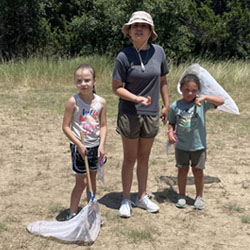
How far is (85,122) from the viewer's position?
10.9ft

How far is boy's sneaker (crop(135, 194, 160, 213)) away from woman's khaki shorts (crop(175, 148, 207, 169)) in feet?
1.48

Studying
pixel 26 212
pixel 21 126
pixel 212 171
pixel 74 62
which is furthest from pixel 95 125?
pixel 74 62

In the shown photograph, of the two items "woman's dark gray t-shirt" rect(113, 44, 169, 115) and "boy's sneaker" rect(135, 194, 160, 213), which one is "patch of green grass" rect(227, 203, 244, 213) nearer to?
"boy's sneaker" rect(135, 194, 160, 213)

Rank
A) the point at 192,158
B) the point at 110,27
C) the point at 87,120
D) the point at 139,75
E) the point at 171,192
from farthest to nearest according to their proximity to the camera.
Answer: the point at 110,27
the point at 171,192
the point at 192,158
the point at 139,75
the point at 87,120

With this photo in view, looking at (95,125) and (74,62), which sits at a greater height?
(95,125)

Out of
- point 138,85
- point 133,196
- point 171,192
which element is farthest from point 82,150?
point 171,192

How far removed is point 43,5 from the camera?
59.2 feet

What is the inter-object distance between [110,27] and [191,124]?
569 inches

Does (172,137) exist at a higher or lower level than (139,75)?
lower

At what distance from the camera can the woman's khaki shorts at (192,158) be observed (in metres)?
3.85

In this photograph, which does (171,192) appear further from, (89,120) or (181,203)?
(89,120)

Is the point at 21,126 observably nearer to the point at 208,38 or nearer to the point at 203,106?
the point at 203,106

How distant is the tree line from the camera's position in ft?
55.2

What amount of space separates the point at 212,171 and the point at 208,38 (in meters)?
13.7
